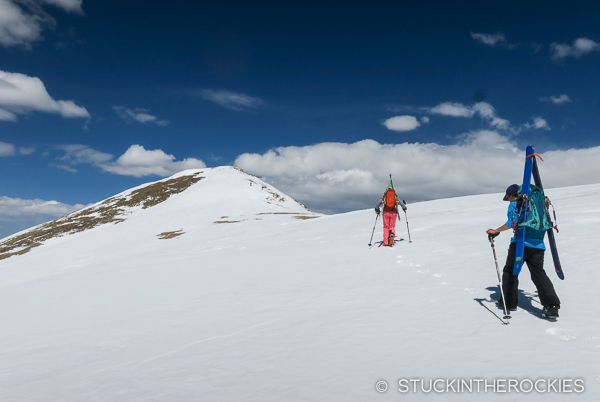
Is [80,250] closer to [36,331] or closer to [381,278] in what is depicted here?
[36,331]

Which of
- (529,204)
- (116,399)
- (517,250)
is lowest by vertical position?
(116,399)

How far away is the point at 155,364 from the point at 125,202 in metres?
66.4

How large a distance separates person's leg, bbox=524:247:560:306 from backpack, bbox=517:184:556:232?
476 mm

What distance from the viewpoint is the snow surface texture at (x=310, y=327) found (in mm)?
4957

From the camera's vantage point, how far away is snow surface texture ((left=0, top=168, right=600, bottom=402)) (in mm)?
4957

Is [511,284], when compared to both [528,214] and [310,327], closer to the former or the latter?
[528,214]

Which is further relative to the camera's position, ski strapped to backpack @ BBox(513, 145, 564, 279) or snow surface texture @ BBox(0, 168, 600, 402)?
ski strapped to backpack @ BBox(513, 145, 564, 279)

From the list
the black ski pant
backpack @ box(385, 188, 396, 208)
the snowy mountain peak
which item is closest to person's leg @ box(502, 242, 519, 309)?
the black ski pant

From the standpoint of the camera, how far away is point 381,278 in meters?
10.4

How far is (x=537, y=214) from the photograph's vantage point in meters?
6.35

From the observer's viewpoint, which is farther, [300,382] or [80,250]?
[80,250]

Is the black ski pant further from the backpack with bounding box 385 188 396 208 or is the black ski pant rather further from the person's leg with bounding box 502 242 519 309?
the backpack with bounding box 385 188 396 208

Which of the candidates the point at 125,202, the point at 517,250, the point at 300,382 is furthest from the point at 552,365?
the point at 125,202

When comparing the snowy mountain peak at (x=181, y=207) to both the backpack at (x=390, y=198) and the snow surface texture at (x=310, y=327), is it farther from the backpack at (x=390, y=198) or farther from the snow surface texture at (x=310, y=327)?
the backpack at (x=390, y=198)
